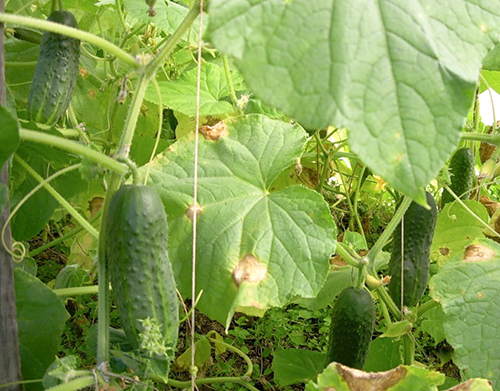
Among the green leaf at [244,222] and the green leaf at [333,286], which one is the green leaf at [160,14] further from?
the green leaf at [333,286]

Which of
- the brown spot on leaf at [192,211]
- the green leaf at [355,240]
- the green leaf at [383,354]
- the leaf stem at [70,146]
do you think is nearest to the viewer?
the leaf stem at [70,146]

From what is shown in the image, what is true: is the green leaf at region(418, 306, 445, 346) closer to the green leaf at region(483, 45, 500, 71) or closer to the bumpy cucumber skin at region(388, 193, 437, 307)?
the bumpy cucumber skin at region(388, 193, 437, 307)

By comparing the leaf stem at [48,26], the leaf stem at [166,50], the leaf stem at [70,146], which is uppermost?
the leaf stem at [48,26]

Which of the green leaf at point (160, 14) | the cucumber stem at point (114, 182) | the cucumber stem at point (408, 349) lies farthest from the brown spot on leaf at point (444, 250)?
the cucumber stem at point (114, 182)

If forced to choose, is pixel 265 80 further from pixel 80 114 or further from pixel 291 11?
pixel 80 114

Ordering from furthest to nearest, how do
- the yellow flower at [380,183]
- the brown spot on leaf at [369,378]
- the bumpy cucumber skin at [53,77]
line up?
the yellow flower at [380,183] < the bumpy cucumber skin at [53,77] < the brown spot on leaf at [369,378]

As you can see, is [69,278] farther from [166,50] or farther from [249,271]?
[166,50]

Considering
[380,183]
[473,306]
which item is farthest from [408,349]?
[380,183]

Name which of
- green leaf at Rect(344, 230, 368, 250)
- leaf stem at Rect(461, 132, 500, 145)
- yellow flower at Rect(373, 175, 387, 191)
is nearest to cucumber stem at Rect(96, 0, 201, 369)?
leaf stem at Rect(461, 132, 500, 145)
